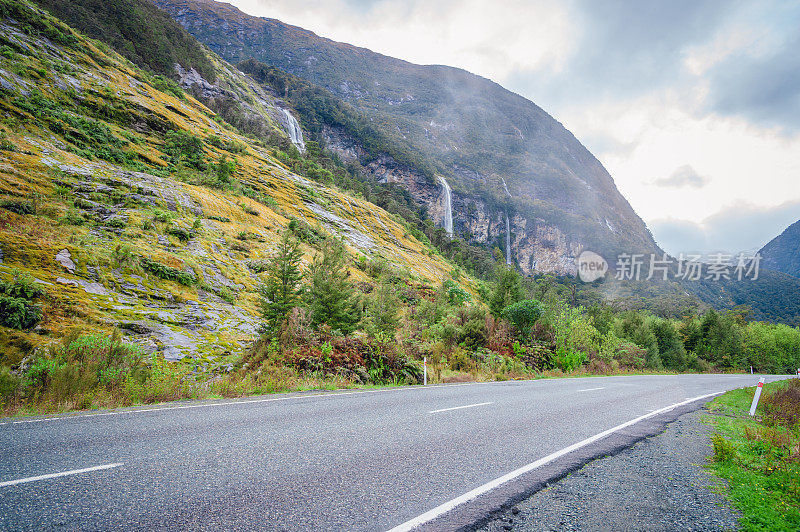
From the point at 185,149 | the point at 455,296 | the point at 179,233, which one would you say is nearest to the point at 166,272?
the point at 179,233

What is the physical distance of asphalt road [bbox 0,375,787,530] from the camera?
2.43 meters

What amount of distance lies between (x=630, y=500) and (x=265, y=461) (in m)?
3.62

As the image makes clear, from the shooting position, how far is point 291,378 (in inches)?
348

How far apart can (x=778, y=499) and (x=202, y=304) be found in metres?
14.2

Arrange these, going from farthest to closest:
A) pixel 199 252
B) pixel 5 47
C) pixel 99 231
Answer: pixel 5 47 < pixel 199 252 < pixel 99 231

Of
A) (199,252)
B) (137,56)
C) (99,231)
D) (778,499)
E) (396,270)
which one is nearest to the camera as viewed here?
(778,499)

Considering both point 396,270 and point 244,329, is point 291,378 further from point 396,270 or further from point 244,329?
point 396,270

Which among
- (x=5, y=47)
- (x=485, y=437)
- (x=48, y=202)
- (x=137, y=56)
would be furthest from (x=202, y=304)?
(x=137, y=56)

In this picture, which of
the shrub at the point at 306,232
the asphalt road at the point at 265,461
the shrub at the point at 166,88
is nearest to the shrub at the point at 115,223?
the asphalt road at the point at 265,461

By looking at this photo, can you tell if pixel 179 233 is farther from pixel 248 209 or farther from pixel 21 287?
pixel 248 209

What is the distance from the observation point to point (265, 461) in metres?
3.52

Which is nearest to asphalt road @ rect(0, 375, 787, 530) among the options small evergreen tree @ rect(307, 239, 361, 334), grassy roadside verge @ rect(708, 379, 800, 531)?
grassy roadside verge @ rect(708, 379, 800, 531)

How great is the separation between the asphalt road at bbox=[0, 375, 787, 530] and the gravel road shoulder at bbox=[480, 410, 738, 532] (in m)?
0.43

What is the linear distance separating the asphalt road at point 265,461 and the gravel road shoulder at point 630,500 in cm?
43
